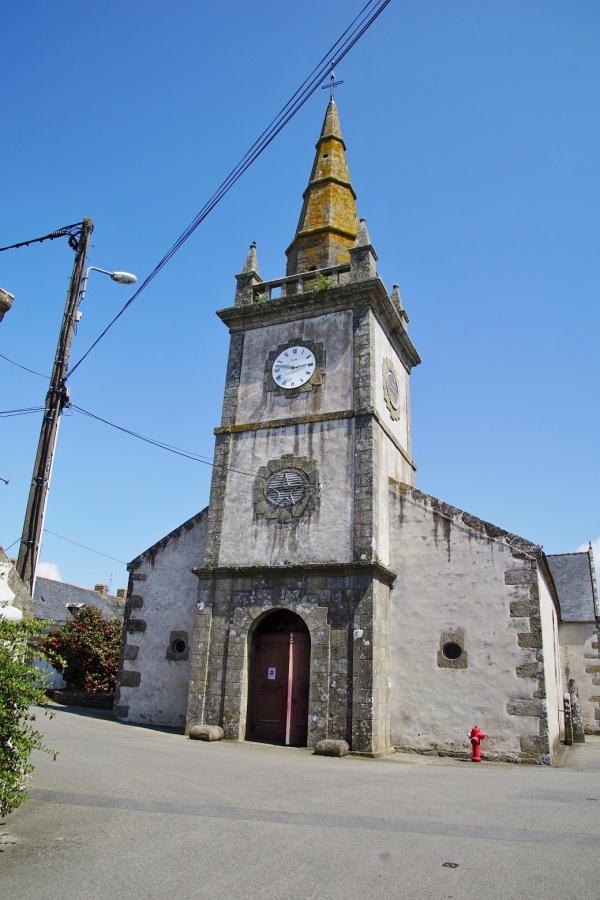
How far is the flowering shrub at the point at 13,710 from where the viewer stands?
5.43 metres

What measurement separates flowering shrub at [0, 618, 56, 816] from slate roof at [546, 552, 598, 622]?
22.3 m

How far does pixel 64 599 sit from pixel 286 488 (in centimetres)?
2459

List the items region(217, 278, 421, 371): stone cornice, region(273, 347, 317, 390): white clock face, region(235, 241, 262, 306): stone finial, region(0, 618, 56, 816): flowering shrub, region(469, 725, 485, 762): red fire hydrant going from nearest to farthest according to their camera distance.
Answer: region(0, 618, 56, 816): flowering shrub → region(469, 725, 485, 762): red fire hydrant → region(217, 278, 421, 371): stone cornice → region(273, 347, 317, 390): white clock face → region(235, 241, 262, 306): stone finial

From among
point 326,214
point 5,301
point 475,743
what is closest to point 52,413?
point 5,301

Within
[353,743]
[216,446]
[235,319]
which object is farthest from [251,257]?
[353,743]

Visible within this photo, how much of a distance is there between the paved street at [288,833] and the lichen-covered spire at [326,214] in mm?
12633

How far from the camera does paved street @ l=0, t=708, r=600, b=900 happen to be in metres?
4.75

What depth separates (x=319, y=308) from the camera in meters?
15.9

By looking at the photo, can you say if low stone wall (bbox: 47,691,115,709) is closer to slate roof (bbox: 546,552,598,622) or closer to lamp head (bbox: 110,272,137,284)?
lamp head (bbox: 110,272,137,284)

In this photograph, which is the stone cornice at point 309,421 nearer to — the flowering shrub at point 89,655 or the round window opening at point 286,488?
the round window opening at point 286,488

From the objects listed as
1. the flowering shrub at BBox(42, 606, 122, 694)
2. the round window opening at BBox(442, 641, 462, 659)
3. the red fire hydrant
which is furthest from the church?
the flowering shrub at BBox(42, 606, 122, 694)

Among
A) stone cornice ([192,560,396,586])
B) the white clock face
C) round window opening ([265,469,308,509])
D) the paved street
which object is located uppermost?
the white clock face

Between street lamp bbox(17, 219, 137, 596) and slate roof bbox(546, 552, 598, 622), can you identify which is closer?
street lamp bbox(17, 219, 137, 596)

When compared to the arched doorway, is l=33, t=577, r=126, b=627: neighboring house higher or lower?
higher
